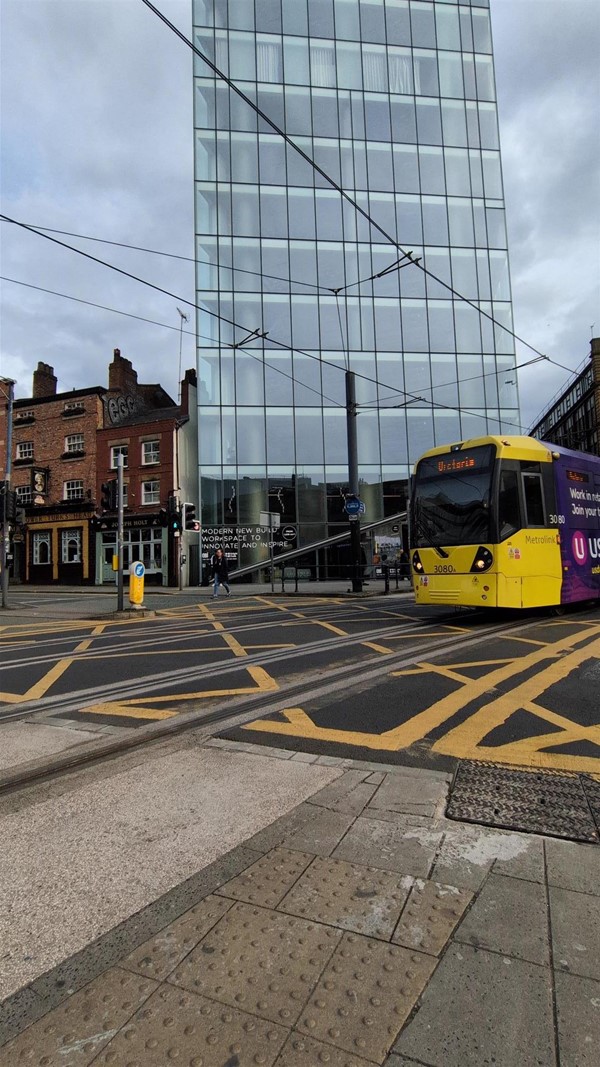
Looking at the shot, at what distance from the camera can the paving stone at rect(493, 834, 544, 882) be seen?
2582 mm

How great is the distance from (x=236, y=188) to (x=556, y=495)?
27.4 m

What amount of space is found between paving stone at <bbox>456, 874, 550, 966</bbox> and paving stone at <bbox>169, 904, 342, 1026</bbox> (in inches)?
20.8

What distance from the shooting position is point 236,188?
1217 inches

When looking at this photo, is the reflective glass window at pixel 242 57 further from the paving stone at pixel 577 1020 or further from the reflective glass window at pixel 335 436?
the paving stone at pixel 577 1020

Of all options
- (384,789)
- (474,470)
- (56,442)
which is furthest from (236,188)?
(384,789)

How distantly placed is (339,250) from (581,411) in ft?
104

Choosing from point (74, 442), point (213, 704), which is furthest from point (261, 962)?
point (74, 442)

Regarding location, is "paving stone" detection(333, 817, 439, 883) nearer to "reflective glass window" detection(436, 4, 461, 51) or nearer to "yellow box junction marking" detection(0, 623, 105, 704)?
"yellow box junction marking" detection(0, 623, 105, 704)

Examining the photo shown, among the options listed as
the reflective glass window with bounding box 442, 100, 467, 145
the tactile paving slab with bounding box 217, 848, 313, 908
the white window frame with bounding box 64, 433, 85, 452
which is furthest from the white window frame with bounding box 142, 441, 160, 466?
the tactile paving slab with bounding box 217, 848, 313, 908

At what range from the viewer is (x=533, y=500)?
1104 cm

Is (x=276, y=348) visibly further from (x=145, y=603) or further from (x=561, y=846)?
(x=561, y=846)

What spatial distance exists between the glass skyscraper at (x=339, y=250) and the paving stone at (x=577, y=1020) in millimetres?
27538

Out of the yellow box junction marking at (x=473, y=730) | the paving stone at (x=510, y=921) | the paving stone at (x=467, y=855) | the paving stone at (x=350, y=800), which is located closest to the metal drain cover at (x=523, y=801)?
the paving stone at (x=467, y=855)

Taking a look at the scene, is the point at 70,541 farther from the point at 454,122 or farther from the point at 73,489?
the point at 454,122
